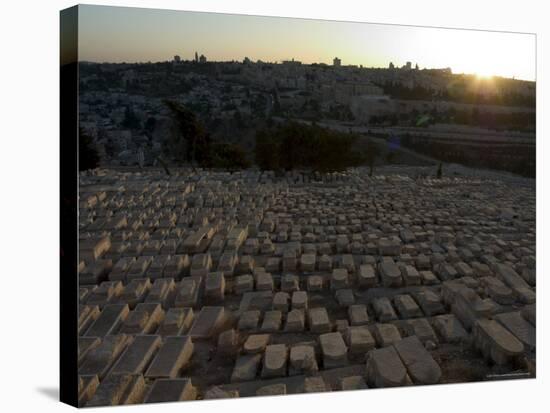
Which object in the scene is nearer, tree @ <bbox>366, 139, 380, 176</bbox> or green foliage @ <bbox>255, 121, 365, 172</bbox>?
green foliage @ <bbox>255, 121, 365, 172</bbox>

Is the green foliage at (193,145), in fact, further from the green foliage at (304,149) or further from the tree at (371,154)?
Result: the tree at (371,154)

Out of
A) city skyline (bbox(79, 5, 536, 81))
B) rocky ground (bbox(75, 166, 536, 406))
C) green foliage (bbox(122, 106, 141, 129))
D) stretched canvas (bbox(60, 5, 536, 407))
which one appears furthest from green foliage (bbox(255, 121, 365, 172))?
green foliage (bbox(122, 106, 141, 129))

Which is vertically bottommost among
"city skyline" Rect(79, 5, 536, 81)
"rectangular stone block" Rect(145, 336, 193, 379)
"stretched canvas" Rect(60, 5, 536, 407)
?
"rectangular stone block" Rect(145, 336, 193, 379)

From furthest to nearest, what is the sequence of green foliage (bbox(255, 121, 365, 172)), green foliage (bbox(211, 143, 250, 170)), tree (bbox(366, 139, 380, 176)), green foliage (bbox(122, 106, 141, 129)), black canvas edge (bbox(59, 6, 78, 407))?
tree (bbox(366, 139, 380, 176)) → green foliage (bbox(255, 121, 365, 172)) → green foliage (bbox(211, 143, 250, 170)) → green foliage (bbox(122, 106, 141, 129)) → black canvas edge (bbox(59, 6, 78, 407))

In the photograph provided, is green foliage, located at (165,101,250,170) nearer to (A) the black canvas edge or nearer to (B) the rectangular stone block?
(A) the black canvas edge

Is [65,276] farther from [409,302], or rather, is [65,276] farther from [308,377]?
[409,302]

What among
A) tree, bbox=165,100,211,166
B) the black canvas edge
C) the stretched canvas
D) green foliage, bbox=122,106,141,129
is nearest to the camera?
the black canvas edge

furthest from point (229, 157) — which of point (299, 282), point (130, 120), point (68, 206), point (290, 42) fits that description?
point (68, 206)
